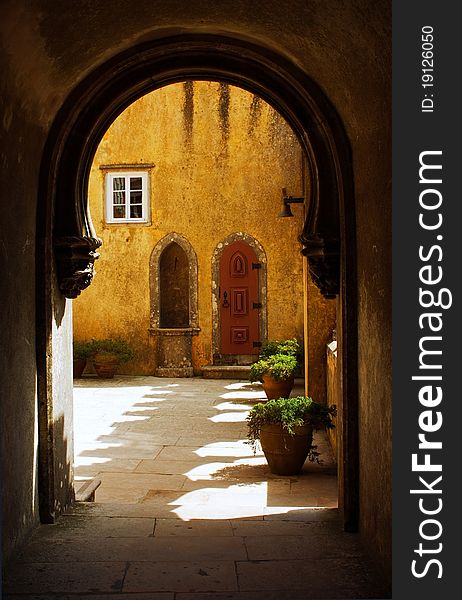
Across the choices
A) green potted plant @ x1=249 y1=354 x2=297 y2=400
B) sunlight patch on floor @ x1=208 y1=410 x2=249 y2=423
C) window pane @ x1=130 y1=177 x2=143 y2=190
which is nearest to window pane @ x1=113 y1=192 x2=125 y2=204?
window pane @ x1=130 y1=177 x2=143 y2=190

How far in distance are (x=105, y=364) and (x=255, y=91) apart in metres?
11.0

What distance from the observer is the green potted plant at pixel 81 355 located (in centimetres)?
1595

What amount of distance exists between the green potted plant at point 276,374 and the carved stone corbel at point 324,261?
6.78 m

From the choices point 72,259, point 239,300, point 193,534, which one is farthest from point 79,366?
point 193,534

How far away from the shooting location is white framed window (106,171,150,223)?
54.6 feet

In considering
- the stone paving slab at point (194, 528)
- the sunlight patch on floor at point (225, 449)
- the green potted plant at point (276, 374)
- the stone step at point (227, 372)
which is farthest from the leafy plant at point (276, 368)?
the stone paving slab at point (194, 528)

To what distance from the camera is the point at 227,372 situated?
16.0m

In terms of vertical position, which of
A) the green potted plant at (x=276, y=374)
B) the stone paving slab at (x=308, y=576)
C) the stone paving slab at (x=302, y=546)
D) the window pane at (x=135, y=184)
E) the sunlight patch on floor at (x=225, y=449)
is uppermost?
the window pane at (x=135, y=184)

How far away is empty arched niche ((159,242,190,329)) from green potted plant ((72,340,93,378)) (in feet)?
6.41

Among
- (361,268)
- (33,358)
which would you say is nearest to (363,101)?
(361,268)

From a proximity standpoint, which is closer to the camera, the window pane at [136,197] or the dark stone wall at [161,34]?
the dark stone wall at [161,34]

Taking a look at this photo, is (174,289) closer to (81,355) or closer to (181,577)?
(81,355)

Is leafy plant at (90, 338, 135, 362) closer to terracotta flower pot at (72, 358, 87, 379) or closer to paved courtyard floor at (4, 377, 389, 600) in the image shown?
terracotta flower pot at (72, 358, 87, 379)

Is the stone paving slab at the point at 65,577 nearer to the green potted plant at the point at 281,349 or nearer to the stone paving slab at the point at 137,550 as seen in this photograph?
the stone paving slab at the point at 137,550
